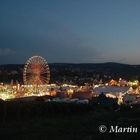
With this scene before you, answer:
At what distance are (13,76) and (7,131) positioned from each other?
99.6 m

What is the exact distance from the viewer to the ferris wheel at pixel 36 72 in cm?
5128

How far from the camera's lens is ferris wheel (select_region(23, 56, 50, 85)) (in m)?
51.3

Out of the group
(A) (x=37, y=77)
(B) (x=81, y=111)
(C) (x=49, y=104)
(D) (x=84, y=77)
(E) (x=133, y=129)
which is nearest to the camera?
(E) (x=133, y=129)

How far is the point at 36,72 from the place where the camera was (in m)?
51.4

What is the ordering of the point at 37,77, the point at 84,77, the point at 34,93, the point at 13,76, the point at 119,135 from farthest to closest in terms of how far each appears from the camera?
the point at 84,77
the point at 13,76
the point at 34,93
the point at 37,77
the point at 119,135

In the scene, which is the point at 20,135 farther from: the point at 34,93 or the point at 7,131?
the point at 34,93

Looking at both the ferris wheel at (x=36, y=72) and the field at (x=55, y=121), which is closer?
the field at (x=55, y=121)

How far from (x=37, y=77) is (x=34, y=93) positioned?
31.6ft

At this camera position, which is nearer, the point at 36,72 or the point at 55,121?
the point at 55,121

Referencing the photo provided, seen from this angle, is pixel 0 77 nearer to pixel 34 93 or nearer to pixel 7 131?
pixel 34 93

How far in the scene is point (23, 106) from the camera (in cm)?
2597

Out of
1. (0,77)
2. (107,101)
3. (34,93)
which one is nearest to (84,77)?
(0,77)

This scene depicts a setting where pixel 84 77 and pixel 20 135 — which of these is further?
pixel 84 77

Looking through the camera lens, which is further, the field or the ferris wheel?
the ferris wheel
